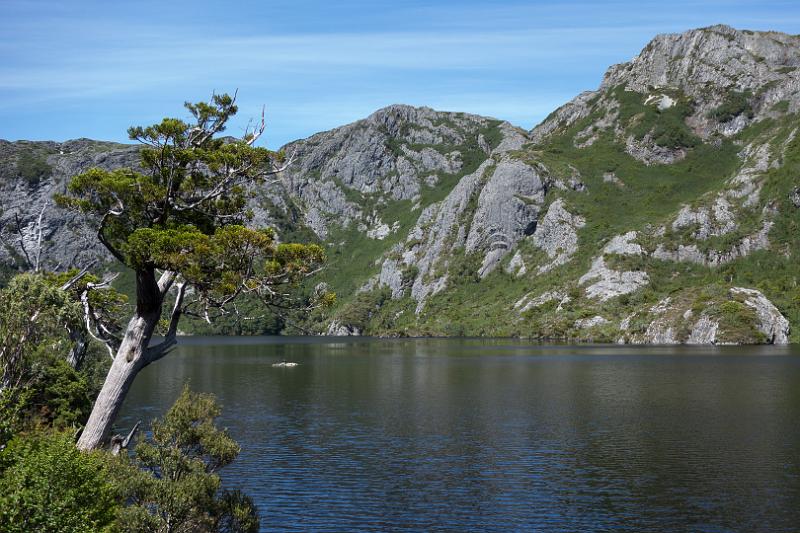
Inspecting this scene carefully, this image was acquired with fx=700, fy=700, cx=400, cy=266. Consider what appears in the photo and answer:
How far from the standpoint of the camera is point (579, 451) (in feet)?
249

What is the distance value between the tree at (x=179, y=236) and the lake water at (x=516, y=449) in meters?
21.0

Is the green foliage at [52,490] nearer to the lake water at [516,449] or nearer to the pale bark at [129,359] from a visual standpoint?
the pale bark at [129,359]

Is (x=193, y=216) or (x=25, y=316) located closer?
(x=25, y=316)

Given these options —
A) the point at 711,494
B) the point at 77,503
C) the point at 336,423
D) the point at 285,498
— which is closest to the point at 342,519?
the point at 285,498

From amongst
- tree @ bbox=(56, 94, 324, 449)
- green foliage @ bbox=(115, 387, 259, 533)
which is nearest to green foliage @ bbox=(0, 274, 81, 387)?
tree @ bbox=(56, 94, 324, 449)

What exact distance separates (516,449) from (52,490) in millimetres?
56917

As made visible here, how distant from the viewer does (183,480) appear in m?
38.8

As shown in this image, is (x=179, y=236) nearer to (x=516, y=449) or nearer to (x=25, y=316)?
(x=25, y=316)

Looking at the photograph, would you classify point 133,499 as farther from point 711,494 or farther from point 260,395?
point 260,395

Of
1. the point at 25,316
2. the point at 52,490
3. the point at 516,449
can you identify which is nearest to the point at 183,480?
the point at 52,490

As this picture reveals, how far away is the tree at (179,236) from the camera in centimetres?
3462

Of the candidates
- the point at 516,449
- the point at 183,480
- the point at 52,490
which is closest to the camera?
the point at 52,490

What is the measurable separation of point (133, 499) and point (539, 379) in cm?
11374

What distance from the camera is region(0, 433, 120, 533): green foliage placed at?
90.1ft
